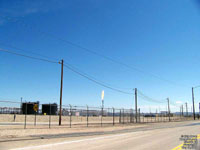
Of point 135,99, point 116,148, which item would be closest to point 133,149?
point 116,148

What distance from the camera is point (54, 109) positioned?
199 ft

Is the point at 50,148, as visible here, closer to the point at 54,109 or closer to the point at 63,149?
the point at 63,149

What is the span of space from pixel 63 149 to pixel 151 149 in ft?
13.0

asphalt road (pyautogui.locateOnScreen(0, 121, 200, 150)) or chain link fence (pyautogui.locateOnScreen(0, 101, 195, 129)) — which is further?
chain link fence (pyautogui.locateOnScreen(0, 101, 195, 129))

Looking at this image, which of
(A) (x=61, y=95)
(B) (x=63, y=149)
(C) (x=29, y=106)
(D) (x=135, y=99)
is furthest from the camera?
(C) (x=29, y=106)

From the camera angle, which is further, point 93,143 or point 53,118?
point 53,118

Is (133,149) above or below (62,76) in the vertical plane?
below

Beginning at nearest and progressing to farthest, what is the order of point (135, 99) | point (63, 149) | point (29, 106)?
1. point (63, 149)
2. point (135, 99)
3. point (29, 106)

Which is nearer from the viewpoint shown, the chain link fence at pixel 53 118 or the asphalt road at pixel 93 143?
the asphalt road at pixel 93 143

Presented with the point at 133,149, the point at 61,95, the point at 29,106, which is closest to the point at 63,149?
the point at 133,149

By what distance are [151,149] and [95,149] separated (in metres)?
2.53

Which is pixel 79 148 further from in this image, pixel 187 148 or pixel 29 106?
pixel 29 106

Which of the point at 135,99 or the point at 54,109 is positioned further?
the point at 54,109

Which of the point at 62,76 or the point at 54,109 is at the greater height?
the point at 62,76
